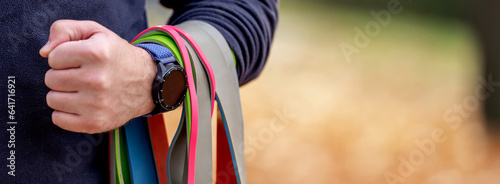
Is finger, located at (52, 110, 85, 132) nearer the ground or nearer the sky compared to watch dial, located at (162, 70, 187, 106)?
nearer the ground

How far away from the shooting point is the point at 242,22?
0.66 metres

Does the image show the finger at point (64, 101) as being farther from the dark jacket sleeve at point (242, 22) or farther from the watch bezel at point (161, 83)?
the dark jacket sleeve at point (242, 22)

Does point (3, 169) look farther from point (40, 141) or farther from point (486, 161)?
point (486, 161)

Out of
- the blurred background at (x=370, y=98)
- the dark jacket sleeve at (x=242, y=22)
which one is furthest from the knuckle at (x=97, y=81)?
the blurred background at (x=370, y=98)

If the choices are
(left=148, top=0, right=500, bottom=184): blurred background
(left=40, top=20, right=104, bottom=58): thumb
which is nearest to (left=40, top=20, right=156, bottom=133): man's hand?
(left=40, top=20, right=104, bottom=58): thumb

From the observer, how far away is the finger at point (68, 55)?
43 centimetres

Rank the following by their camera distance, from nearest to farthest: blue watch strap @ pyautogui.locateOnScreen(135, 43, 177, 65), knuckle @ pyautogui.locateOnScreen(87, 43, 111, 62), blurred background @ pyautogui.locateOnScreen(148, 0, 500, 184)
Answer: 1. knuckle @ pyautogui.locateOnScreen(87, 43, 111, 62)
2. blue watch strap @ pyautogui.locateOnScreen(135, 43, 177, 65)
3. blurred background @ pyautogui.locateOnScreen(148, 0, 500, 184)

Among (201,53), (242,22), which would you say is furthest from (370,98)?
(201,53)

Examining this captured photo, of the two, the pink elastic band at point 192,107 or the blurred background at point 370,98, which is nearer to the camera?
the pink elastic band at point 192,107

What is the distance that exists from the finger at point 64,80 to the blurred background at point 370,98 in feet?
5.80

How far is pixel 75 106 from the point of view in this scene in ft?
1.48

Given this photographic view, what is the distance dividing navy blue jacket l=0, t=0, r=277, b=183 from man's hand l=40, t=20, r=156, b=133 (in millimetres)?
88

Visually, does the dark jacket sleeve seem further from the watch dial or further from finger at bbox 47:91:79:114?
finger at bbox 47:91:79:114

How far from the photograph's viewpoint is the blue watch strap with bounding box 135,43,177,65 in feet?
1.75
